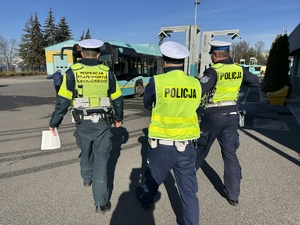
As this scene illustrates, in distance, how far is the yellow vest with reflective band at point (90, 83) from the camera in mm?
2773

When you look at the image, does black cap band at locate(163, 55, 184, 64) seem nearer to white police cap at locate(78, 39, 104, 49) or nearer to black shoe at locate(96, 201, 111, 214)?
white police cap at locate(78, 39, 104, 49)

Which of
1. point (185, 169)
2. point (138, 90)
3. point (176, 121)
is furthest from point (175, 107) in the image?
point (138, 90)

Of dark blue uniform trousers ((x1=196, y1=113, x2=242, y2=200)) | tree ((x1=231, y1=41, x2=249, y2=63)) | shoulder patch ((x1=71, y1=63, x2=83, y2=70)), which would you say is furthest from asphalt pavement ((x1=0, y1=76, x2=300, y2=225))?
tree ((x1=231, y1=41, x2=249, y2=63))

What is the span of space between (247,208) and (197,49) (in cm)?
647

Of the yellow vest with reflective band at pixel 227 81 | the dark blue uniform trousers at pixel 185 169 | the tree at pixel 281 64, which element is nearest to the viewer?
Result: the dark blue uniform trousers at pixel 185 169

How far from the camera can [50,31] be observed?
5550 cm

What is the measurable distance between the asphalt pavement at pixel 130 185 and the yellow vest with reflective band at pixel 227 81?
1.43m

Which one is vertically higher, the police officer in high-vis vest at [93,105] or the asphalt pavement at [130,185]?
the police officer in high-vis vest at [93,105]

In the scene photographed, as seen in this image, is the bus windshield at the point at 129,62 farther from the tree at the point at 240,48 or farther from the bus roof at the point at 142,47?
the tree at the point at 240,48

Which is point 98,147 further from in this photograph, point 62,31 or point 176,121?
point 62,31

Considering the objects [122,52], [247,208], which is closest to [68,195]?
[247,208]

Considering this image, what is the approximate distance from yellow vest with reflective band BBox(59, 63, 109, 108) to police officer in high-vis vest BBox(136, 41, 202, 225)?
2.63ft

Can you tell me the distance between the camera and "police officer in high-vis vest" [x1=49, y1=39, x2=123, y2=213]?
280 centimetres

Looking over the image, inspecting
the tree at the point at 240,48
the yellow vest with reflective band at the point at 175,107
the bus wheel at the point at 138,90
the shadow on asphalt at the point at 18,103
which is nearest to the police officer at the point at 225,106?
the yellow vest with reflective band at the point at 175,107
